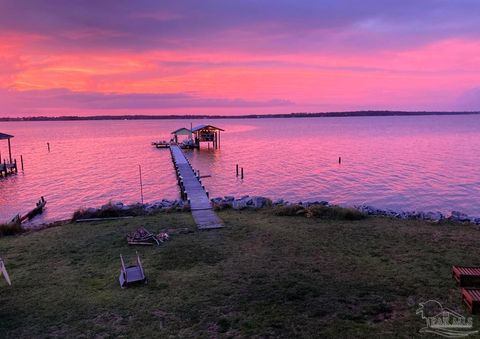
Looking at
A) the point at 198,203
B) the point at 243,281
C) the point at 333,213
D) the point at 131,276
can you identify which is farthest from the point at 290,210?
the point at 131,276

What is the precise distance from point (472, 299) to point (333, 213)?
8.33 meters

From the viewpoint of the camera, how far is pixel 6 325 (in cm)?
779

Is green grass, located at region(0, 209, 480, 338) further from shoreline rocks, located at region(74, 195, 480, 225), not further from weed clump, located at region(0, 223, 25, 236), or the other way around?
shoreline rocks, located at region(74, 195, 480, 225)

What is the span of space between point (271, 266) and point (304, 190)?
1972cm

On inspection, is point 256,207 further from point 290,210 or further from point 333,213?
point 333,213

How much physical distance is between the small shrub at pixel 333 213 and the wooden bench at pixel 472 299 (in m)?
7.57

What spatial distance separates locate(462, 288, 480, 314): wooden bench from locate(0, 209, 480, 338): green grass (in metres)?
0.24

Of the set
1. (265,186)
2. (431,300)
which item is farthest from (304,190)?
(431,300)

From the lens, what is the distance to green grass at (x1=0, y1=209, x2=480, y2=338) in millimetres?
7520

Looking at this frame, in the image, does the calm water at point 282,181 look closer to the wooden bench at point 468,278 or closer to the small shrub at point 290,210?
the small shrub at point 290,210

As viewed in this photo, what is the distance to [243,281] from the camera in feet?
31.2

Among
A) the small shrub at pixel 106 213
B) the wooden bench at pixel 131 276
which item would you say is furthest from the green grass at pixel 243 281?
the small shrub at pixel 106 213

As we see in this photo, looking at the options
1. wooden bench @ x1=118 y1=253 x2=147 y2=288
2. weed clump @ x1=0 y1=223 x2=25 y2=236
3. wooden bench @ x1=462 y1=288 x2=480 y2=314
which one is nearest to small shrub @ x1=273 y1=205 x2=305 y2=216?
wooden bench @ x1=118 y1=253 x2=147 y2=288

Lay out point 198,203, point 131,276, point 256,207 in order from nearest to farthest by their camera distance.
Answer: point 131,276
point 256,207
point 198,203
